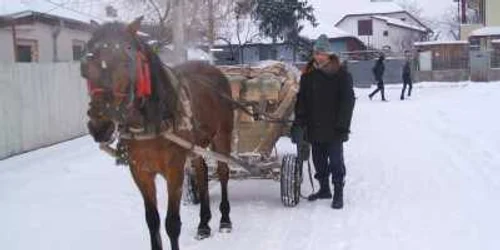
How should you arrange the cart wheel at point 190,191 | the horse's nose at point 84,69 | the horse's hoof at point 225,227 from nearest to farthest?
the horse's nose at point 84,69 → the horse's hoof at point 225,227 → the cart wheel at point 190,191

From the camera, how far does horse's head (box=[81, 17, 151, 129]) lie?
15.5ft

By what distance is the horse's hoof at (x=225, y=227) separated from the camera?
7023 mm

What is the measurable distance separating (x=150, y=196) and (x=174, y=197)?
0.20 metres

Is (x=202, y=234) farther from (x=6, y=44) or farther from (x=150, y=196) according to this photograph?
(x=6, y=44)

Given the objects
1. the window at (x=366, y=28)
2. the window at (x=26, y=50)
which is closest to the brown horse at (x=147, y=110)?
the window at (x=26, y=50)

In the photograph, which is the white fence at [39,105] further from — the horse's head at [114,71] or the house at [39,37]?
the horse's head at [114,71]

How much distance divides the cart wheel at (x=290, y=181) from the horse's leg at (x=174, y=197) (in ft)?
7.67

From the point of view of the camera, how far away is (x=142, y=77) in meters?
5.11

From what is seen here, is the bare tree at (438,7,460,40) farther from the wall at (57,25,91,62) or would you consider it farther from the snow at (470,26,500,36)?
the wall at (57,25,91,62)

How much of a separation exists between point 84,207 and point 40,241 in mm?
1533

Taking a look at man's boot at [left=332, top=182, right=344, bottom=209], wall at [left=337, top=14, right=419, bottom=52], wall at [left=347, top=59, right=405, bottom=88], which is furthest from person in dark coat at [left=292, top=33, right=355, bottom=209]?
wall at [left=337, top=14, right=419, bottom=52]

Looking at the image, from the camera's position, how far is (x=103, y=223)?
7.55 metres

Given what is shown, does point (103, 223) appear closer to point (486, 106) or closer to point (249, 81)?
point (249, 81)

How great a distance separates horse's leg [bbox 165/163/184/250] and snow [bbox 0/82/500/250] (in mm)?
734
